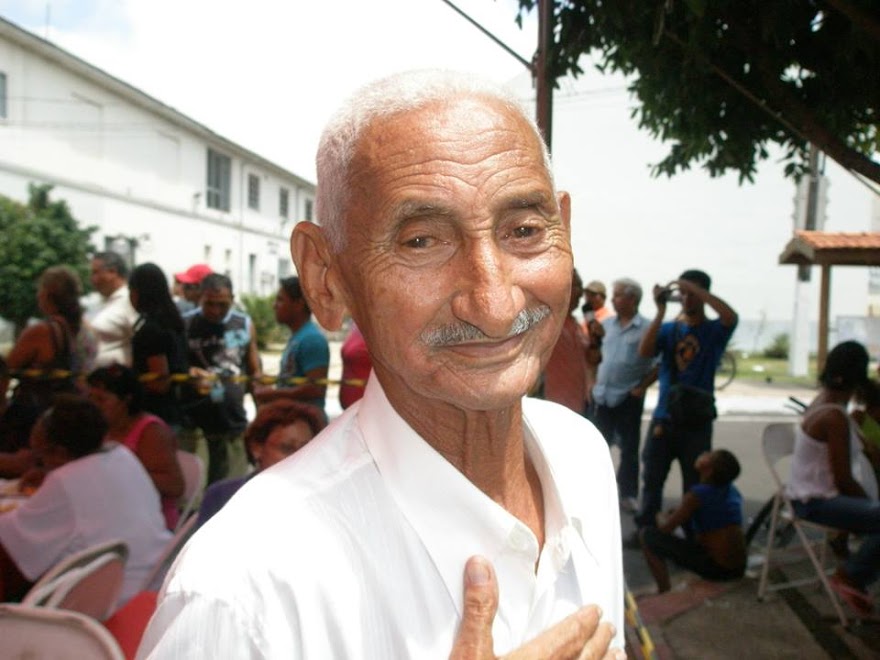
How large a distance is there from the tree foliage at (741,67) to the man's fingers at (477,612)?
2380 millimetres

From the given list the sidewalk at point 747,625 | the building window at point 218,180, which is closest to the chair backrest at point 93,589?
the sidewalk at point 747,625

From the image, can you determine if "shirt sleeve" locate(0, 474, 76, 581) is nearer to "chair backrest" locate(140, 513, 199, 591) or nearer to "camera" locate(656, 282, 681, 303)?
"chair backrest" locate(140, 513, 199, 591)

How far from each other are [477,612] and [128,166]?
2235 cm

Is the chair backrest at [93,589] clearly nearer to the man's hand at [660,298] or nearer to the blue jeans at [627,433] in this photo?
the man's hand at [660,298]

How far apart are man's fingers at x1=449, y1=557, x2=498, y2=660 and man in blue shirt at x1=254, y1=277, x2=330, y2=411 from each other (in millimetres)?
3675

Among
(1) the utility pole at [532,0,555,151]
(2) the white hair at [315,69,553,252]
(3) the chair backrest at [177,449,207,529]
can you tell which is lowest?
(3) the chair backrest at [177,449,207,529]

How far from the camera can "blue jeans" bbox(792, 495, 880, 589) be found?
13.2 ft

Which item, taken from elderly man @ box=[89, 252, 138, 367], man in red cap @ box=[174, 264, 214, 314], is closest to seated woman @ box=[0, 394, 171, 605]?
elderly man @ box=[89, 252, 138, 367]

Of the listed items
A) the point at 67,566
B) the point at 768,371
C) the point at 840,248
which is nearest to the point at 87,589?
the point at 67,566

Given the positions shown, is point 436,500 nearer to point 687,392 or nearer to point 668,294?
point 687,392

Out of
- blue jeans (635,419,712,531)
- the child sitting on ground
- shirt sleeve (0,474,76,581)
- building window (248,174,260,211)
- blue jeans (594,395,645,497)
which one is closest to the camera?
shirt sleeve (0,474,76,581)

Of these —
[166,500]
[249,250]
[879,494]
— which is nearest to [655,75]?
[879,494]

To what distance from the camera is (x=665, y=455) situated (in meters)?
5.19

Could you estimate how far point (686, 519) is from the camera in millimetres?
4414
